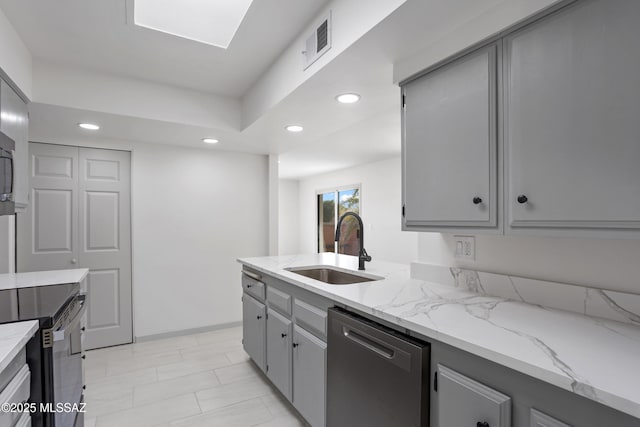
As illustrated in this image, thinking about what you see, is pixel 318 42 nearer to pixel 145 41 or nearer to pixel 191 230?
pixel 145 41

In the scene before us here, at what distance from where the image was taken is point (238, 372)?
2.78m

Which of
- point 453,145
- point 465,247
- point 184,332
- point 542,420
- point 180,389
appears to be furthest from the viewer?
point 184,332

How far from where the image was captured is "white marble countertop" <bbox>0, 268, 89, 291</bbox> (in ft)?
6.62

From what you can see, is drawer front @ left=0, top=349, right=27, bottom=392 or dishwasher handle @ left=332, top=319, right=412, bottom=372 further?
dishwasher handle @ left=332, top=319, right=412, bottom=372

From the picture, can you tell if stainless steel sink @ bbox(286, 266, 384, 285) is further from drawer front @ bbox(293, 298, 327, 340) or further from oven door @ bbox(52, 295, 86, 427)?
oven door @ bbox(52, 295, 86, 427)

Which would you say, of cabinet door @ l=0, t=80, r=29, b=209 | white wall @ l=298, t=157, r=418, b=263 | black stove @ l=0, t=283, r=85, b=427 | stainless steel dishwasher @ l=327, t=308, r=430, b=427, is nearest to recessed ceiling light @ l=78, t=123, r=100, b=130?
cabinet door @ l=0, t=80, r=29, b=209

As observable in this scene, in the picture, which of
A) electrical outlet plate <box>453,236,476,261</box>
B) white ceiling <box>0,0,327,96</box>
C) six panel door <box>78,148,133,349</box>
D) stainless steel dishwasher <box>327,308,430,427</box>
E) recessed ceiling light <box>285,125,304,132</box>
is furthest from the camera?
six panel door <box>78,148,133,349</box>

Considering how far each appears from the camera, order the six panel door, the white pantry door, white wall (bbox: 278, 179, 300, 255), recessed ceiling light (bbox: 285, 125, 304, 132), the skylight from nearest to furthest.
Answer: the skylight < recessed ceiling light (bbox: 285, 125, 304, 132) < the white pantry door < the six panel door < white wall (bbox: 278, 179, 300, 255)

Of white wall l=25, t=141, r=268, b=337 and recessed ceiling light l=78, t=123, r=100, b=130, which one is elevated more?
recessed ceiling light l=78, t=123, r=100, b=130

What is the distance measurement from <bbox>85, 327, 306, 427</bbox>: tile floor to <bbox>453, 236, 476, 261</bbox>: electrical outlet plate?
4.77 feet

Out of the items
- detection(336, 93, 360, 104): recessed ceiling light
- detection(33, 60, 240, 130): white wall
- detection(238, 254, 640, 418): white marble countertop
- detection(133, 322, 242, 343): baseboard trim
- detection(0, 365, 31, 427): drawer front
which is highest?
detection(33, 60, 240, 130): white wall

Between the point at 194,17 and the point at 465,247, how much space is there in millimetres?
2166

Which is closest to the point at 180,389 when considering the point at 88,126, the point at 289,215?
the point at 88,126

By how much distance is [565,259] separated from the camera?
4.42 ft
